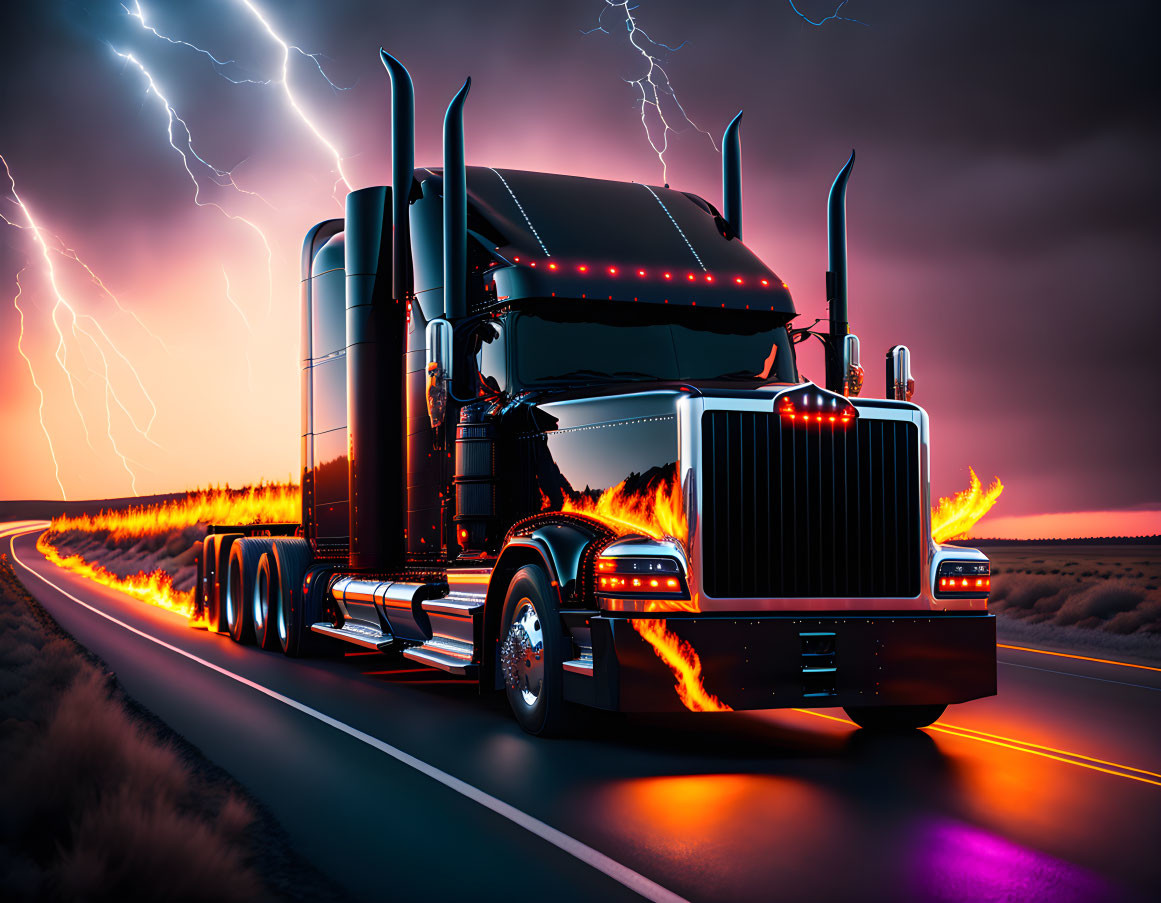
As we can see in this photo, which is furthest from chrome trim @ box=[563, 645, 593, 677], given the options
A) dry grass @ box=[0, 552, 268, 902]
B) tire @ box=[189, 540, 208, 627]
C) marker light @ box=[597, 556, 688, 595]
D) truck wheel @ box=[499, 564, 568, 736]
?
tire @ box=[189, 540, 208, 627]

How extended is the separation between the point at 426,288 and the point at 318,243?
358 cm

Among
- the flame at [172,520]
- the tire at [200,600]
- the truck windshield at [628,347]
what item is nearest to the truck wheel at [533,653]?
the truck windshield at [628,347]

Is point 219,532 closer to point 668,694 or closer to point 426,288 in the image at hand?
point 426,288

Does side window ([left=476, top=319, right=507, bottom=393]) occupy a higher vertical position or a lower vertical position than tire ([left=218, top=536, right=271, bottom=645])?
higher

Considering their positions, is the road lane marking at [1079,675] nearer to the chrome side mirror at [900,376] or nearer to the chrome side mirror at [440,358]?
the chrome side mirror at [900,376]

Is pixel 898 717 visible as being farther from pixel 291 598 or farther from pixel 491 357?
pixel 291 598

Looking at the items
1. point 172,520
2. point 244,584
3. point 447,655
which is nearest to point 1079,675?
point 447,655

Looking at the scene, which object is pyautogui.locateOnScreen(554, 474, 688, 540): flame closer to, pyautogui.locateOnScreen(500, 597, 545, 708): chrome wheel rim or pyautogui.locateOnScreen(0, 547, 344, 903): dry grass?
pyautogui.locateOnScreen(500, 597, 545, 708): chrome wheel rim

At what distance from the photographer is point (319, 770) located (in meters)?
8.20

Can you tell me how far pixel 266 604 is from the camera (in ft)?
54.1

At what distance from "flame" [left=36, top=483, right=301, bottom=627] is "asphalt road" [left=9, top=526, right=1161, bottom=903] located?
11.5 metres

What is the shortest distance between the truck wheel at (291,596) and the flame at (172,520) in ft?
16.0

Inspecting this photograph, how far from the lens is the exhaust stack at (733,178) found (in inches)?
521

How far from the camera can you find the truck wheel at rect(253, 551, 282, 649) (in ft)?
53.4
